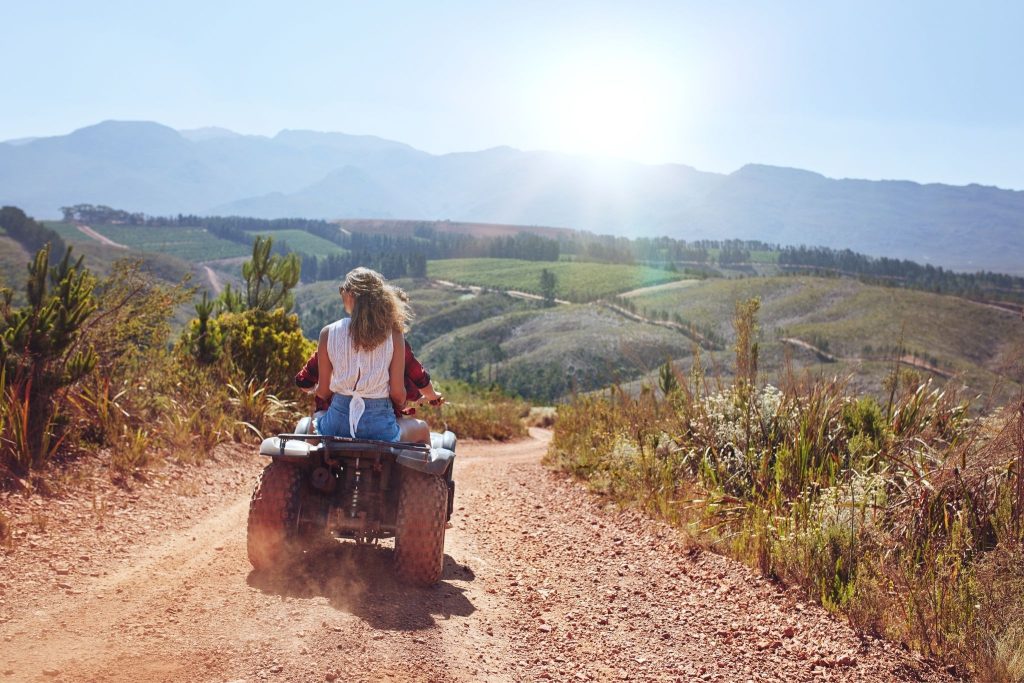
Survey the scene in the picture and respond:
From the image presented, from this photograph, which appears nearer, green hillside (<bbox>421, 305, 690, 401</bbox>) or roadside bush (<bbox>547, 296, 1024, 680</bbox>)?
roadside bush (<bbox>547, 296, 1024, 680</bbox>)

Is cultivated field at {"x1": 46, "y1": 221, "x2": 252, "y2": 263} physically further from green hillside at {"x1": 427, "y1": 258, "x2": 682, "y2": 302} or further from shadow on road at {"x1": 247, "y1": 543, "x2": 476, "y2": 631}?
shadow on road at {"x1": 247, "y1": 543, "x2": 476, "y2": 631}

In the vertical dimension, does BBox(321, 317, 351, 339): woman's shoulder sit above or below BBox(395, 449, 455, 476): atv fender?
above

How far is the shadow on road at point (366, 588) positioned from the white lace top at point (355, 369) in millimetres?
845

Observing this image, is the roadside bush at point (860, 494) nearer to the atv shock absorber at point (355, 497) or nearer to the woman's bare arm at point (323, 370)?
the atv shock absorber at point (355, 497)

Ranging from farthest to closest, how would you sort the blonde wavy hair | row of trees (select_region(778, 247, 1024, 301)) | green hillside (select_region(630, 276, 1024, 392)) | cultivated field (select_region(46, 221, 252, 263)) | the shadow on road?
cultivated field (select_region(46, 221, 252, 263)) → row of trees (select_region(778, 247, 1024, 301)) → green hillside (select_region(630, 276, 1024, 392)) → the blonde wavy hair → the shadow on road

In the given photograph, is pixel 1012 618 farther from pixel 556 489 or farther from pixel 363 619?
pixel 556 489

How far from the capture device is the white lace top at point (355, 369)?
15.6ft

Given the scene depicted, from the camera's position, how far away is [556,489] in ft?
29.5

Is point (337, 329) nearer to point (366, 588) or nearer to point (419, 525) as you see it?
point (419, 525)

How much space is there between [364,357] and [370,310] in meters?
0.29

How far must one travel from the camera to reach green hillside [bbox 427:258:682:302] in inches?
5123

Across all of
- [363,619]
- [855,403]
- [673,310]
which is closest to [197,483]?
[363,619]

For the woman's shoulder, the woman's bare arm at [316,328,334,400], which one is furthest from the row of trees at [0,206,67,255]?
the woman's shoulder

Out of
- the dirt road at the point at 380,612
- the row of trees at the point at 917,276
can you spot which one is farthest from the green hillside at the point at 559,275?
the dirt road at the point at 380,612
